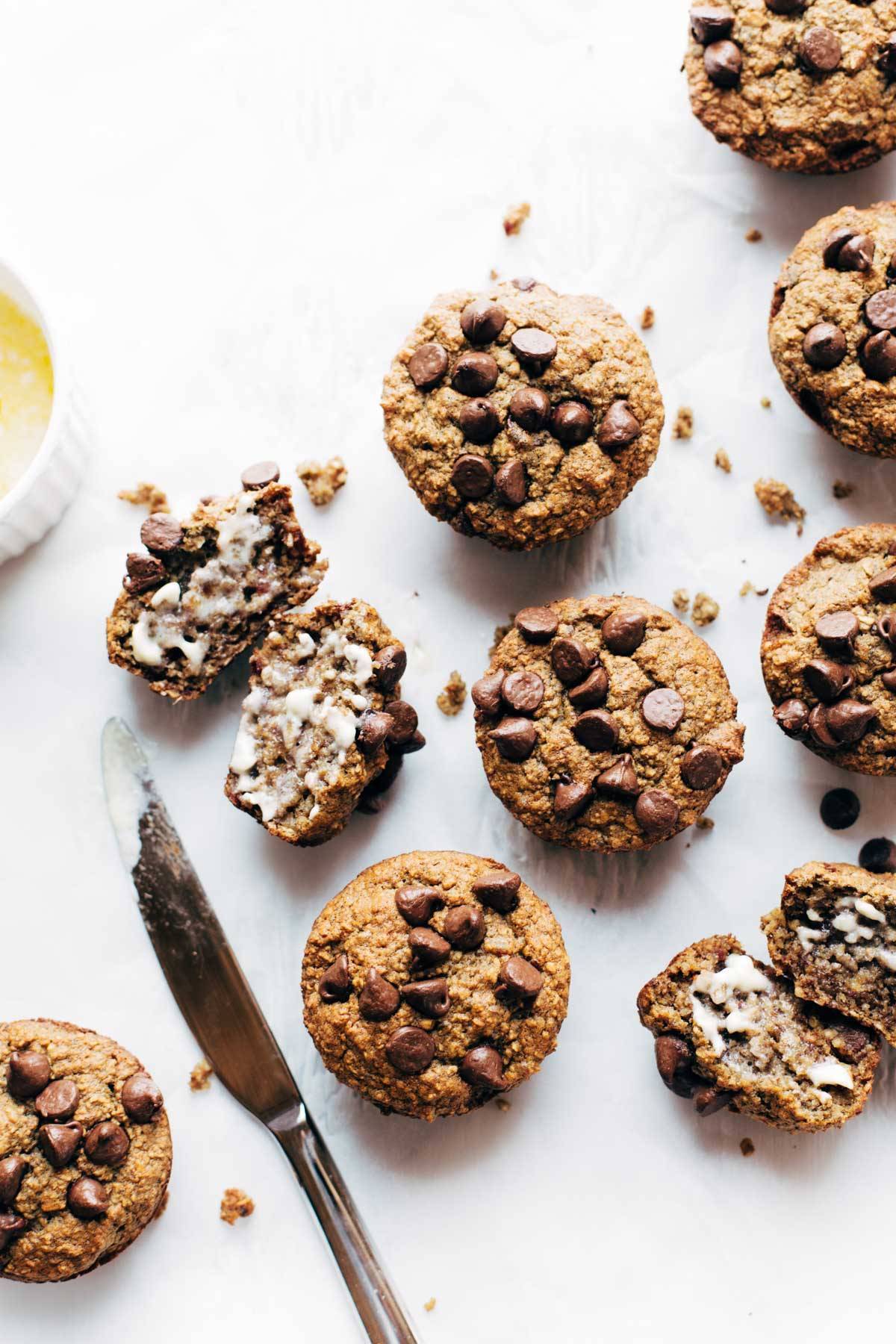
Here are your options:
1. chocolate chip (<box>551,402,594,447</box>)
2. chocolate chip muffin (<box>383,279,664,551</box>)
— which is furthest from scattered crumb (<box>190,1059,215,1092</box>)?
chocolate chip (<box>551,402,594,447</box>)

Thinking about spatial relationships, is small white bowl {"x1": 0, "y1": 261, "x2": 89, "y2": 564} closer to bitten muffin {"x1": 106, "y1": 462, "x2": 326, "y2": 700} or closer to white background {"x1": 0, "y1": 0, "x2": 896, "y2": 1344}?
white background {"x1": 0, "y1": 0, "x2": 896, "y2": 1344}

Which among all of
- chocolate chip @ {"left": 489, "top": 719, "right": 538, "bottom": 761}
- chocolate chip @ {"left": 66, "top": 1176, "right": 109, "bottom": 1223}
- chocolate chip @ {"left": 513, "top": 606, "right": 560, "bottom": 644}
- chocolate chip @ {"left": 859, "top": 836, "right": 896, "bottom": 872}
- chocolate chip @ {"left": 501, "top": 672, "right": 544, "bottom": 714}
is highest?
chocolate chip @ {"left": 513, "top": 606, "right": 560, "bottom": 644}

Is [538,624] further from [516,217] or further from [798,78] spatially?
[798,78]

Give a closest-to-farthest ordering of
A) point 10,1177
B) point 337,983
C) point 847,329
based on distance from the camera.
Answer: point 10,1177 < point 337,983 < point 847,329

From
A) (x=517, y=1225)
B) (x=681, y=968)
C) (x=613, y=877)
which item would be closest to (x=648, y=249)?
(x=613, y=877)

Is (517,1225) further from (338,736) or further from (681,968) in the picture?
(338,736)

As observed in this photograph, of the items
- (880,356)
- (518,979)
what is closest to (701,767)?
(518,979)

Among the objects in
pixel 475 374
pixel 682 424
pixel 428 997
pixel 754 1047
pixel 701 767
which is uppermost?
pixel 475 374
